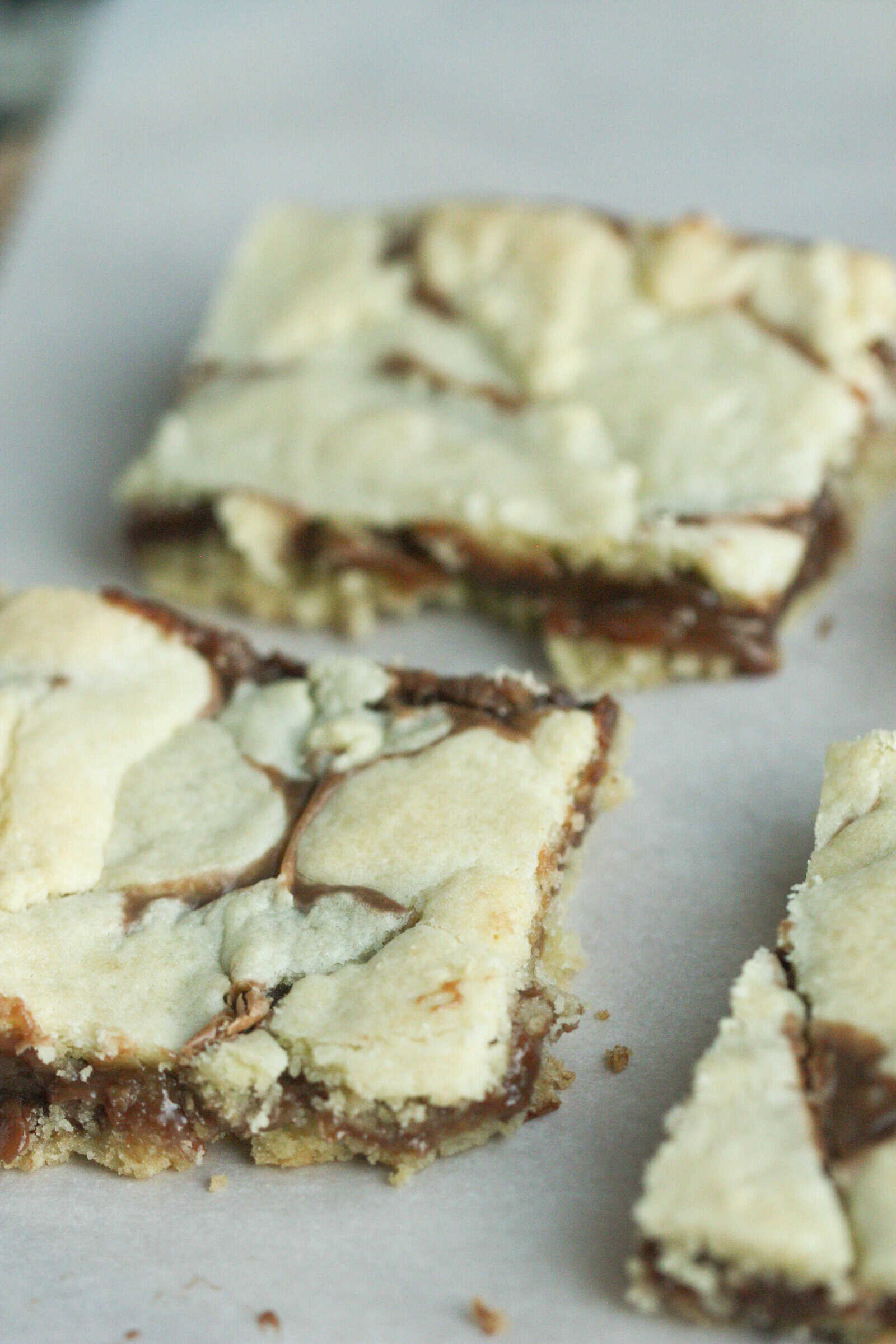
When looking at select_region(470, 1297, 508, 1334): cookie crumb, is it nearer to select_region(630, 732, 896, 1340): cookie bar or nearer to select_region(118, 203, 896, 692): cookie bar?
select_region(630, 732, 896, 1340): cookie bar

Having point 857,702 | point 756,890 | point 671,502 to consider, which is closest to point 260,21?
point 671,502

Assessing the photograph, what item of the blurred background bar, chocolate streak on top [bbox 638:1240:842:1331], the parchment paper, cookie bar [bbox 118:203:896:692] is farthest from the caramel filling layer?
the blurred background bar

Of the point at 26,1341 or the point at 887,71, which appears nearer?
the point at 26,1341

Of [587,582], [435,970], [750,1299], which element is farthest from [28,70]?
[750,1299]

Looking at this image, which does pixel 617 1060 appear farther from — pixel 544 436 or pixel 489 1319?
pixel 544 436

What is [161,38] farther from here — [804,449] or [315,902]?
[315,902]

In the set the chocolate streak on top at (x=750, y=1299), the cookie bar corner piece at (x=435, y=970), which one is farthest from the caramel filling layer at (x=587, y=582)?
the chocolate streak on top at (x=750, y=1299)

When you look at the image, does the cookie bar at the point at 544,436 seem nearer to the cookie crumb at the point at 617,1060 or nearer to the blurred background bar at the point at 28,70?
the cookie crumb at the point at 617,1060
